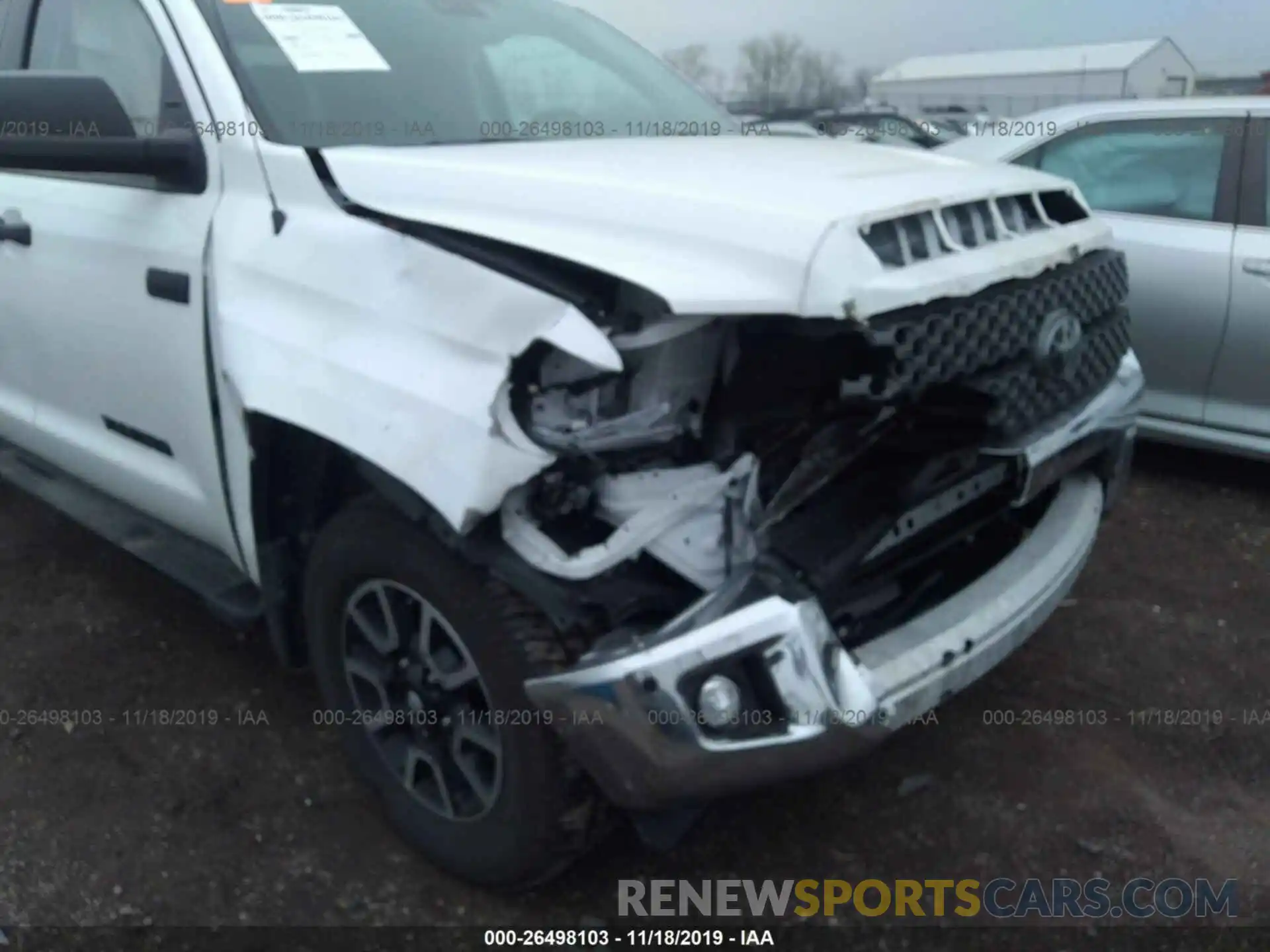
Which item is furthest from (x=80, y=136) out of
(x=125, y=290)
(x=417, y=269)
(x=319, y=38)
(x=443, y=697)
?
(x=443, y=697)

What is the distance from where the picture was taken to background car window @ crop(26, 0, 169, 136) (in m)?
2.70

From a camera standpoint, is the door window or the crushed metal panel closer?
the crushed metal panel

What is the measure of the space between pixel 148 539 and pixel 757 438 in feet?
6.00

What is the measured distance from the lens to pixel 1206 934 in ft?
7.36

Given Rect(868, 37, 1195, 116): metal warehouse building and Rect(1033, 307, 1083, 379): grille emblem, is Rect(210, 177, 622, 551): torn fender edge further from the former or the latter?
Rect(868, 37, 1195, 116): metal warehouse building

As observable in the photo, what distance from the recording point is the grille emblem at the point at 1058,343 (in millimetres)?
2119

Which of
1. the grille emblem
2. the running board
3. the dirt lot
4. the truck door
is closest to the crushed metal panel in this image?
the truck door

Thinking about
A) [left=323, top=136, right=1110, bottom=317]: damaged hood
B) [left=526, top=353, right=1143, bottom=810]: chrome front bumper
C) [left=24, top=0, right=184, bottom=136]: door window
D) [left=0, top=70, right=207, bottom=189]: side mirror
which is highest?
[left=24, top=0, right=184, bottom=136]: door window

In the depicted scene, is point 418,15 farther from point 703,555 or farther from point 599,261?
point 703,555

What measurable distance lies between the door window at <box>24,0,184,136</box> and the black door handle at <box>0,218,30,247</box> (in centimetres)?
44

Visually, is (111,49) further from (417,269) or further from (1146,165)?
(1146,165)

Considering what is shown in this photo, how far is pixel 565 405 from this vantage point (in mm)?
1977

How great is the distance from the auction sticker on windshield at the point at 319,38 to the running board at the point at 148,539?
1.21 m

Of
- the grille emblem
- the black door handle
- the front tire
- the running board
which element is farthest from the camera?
the black door handle
